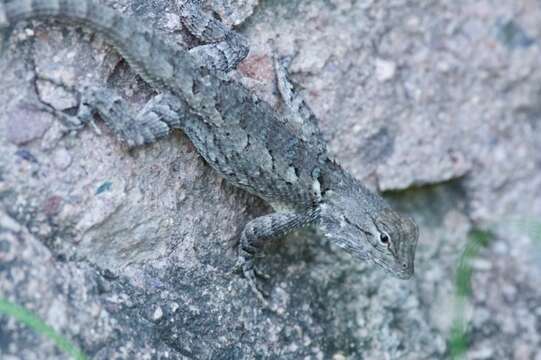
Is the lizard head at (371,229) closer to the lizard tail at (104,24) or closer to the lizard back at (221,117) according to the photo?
the lizard back at (221,117)

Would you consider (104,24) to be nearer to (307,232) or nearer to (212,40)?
(212,40)

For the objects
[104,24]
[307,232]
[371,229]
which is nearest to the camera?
[104,24]

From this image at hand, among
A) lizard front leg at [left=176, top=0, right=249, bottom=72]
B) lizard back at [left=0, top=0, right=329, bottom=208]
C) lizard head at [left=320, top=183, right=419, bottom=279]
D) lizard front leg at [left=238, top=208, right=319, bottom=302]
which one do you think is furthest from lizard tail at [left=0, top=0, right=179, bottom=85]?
lizard head at [left=320, top=183, right=419, bottom=279]

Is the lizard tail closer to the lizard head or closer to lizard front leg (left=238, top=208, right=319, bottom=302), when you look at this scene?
lizard front leg (left=238, top=208, right=319, bottom=302)

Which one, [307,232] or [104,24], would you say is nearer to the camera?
[104,24]

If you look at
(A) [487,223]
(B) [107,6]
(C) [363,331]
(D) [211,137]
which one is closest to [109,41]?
(B) [107,6]

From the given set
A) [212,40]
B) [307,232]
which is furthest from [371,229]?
[212,40]

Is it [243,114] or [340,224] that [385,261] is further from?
[243,114]

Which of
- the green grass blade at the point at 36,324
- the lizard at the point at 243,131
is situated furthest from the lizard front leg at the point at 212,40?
the green grass blade at the point at 36,324
